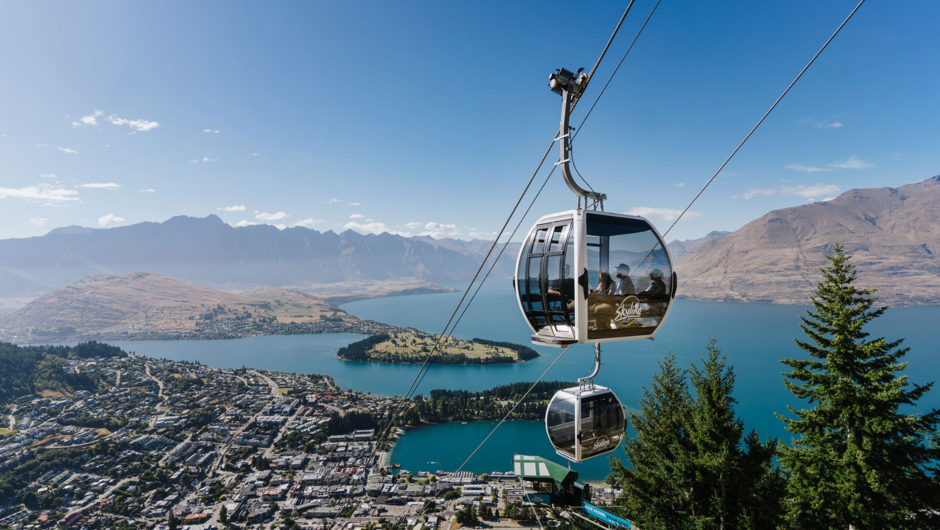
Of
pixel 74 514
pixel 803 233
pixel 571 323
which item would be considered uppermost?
pixel 803 233

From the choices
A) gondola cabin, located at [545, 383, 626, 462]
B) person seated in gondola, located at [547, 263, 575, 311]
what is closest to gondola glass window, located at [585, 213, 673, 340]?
person seated in gondola, located at [547, 263, 575, 311]

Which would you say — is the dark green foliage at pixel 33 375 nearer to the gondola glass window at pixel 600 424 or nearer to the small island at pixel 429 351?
the small island at pixel 429 351

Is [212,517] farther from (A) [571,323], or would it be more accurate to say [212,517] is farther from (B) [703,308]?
(B) [703,308]

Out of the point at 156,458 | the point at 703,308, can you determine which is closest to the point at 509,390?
the point at 156,458

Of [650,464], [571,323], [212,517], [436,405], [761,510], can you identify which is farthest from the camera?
[436,405]

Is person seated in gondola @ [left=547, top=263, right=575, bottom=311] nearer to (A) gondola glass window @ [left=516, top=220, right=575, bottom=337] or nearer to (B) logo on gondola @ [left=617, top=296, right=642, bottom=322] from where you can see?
(A) gondola glass window @ [left=516, top=220, right=575, bottom=337]

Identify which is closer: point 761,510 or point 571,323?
point 571,323

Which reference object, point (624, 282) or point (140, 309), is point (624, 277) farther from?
point (140, 309)

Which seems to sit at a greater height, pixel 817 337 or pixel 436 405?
pixel 817 337
